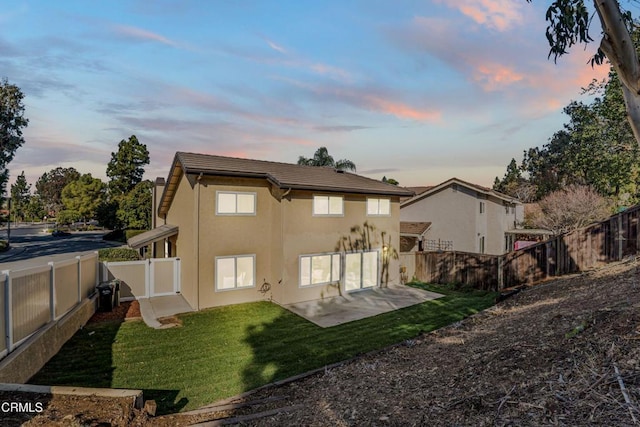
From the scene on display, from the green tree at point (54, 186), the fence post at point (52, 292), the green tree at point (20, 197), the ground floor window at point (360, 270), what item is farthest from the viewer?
the green tree at point (54, 186)

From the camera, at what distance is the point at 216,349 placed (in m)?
8.37

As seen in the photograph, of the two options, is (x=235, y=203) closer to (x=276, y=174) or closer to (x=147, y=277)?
(x=276, y=174)

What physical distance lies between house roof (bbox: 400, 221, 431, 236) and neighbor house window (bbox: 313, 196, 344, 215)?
10117 millimetres

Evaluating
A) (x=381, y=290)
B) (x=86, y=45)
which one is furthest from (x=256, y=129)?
(x=381, y=290)

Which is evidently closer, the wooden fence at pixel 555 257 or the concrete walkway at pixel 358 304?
the concrete walkway at pixel 358 304

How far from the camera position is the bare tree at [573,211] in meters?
25.9

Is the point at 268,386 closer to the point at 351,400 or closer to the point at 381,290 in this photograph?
the point at 351,400

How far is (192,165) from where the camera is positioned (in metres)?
11.7

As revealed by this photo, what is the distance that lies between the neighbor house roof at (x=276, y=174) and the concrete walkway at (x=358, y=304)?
4607mm

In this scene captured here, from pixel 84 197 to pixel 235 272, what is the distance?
50.7m

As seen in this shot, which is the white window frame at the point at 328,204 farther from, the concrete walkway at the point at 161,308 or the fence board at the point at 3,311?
the fence board at the point at 3,311

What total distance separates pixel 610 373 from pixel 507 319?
5.09 meters

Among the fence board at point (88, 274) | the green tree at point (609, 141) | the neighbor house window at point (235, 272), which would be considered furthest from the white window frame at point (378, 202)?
the green tree at point (609, 141)

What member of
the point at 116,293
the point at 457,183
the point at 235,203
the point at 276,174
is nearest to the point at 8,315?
the point at 116,293
